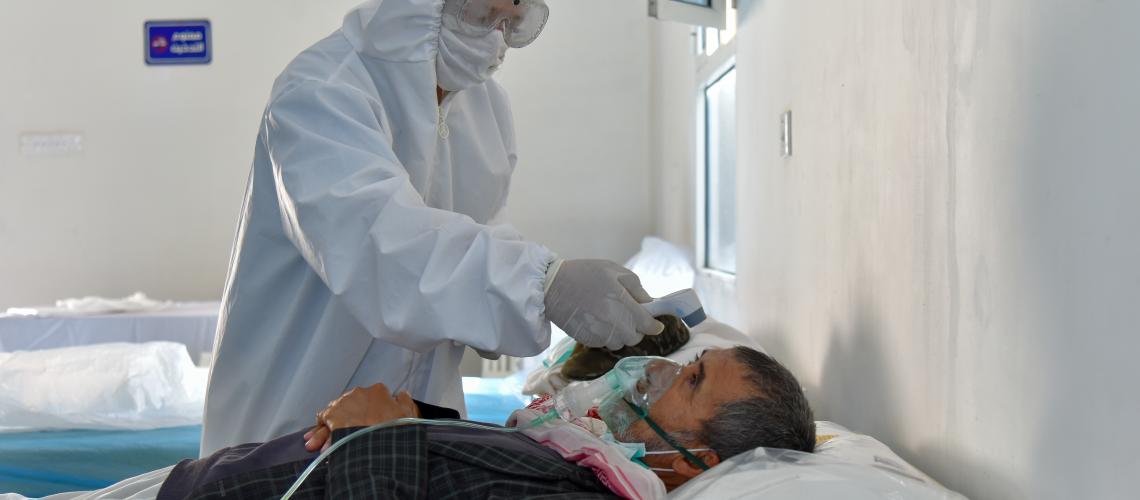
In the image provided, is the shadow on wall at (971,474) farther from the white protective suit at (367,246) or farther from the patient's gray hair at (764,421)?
the white protective suit at (367,246)

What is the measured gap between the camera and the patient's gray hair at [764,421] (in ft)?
4.91

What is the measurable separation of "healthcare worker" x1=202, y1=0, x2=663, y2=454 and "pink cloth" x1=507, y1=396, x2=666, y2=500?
0.17 m

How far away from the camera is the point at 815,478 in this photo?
1.24 metres

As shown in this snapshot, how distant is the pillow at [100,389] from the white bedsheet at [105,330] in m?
0.98

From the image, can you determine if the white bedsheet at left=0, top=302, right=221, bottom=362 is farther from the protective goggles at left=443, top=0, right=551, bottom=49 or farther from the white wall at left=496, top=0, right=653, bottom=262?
the protective goggles at left=443, top=0, right=551, bottom=49

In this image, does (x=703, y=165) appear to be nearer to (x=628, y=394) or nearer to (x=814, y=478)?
(x=628, y=394)

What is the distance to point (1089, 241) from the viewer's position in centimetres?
94

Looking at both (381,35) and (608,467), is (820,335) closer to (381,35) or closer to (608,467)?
(608,467)

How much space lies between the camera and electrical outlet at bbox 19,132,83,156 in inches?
229

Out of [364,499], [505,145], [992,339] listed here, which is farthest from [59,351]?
[992,339]

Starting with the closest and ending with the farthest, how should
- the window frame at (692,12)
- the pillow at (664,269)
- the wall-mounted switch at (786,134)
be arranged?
the wall-mounted switch at (786,134) → the window frame at (692,12) → the pillow at (664,269)

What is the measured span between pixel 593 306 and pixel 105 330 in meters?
3.65

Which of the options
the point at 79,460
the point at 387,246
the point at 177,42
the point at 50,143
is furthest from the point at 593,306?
the point at 50,143

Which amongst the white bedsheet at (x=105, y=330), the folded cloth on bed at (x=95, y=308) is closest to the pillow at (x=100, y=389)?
the white bedsheet at (x=105, y=330)
